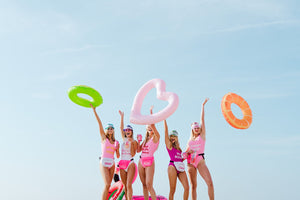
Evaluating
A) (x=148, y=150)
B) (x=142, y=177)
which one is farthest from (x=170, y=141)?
(x=142, y=177)

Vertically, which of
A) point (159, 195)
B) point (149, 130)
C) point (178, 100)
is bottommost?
point (159, 195)

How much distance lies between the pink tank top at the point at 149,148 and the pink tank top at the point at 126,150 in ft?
1.87

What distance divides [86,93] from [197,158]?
15.8 ft

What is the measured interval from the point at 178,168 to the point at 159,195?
11.3 feet

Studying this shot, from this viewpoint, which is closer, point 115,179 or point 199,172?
point 199,172

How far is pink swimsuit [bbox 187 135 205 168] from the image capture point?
12.4m

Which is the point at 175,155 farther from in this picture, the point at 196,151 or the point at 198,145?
the point at 198,145

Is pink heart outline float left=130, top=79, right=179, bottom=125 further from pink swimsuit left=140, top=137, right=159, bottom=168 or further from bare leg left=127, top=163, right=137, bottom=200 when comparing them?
bare leg left=127, top=163, right=137, bottom=200

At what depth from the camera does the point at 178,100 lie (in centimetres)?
1241

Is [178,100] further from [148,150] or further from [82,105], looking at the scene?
[82,105]

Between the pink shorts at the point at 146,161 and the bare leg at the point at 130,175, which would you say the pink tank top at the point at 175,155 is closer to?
the pink shorts at the point at 146,161

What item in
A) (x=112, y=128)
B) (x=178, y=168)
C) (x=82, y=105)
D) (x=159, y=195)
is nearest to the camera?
(x=178, y=168)

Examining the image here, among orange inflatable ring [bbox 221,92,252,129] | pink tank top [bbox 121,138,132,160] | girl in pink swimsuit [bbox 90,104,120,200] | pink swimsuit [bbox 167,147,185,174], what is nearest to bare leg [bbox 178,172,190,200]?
pink swimsuit [bbox 167,147,185,174]

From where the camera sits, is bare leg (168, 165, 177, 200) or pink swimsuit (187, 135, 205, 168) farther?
pink swimsuit (187, 135, 205, 168)
